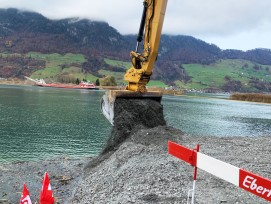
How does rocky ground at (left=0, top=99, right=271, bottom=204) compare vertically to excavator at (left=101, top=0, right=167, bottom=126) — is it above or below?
below

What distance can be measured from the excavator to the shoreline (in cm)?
208

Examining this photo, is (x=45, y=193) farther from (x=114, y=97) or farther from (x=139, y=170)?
(x=114, y=97)

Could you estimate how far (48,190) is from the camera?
8.60 metres

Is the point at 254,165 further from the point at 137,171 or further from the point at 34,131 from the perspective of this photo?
the point at 34,131

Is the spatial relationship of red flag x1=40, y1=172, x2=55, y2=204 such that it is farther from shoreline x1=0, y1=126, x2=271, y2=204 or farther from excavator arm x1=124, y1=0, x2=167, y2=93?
excavator arm x1=124, y1=0, x2=167, y2=93

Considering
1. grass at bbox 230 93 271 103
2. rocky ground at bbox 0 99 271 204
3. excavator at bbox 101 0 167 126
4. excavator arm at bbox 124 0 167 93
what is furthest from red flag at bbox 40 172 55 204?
grass at bbox 230 93 271 103

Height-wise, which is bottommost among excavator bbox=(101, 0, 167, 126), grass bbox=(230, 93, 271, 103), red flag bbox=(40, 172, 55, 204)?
red flag bbox=(40, 172, 55, 204)

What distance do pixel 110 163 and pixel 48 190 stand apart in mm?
4905

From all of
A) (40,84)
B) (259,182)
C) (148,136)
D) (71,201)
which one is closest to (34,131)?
(148,136)

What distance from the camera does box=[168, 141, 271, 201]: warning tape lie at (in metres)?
5.41

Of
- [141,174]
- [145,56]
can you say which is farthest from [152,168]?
[145,56]

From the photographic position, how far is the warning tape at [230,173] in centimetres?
541

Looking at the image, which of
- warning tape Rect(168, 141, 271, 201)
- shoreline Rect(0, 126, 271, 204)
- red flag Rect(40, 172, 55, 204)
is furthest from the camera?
shoreline Rect(0, 126, 271, 204)

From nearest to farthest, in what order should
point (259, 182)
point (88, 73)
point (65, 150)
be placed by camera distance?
1. point (259, 182)
2. point (65, 150)
3. point (88, 73)
